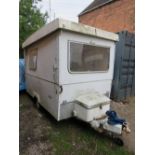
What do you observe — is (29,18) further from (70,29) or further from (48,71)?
(70,29)

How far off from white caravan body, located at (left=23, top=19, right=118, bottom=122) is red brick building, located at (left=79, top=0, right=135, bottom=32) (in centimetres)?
596

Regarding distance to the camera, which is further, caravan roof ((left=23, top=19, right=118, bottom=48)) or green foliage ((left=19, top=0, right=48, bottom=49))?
green foliage ((left=19, top=0, right=48, bottom=49))

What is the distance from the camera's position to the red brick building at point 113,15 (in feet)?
28.9

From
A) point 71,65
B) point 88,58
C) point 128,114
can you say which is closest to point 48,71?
point 71,65

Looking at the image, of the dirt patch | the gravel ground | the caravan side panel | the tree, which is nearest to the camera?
the gravel ground

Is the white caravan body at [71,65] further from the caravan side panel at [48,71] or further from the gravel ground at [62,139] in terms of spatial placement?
the gravel ground at [62,139]

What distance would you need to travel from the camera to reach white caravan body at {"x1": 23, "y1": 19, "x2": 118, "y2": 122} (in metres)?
2.59

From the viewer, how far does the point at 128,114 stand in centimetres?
373

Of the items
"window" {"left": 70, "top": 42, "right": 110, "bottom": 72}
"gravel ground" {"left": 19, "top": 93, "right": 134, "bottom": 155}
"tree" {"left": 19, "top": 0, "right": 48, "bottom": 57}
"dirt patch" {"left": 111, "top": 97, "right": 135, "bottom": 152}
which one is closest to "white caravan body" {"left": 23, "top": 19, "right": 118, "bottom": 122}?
"window" {"left": 70, "top": 42, "right": 110, "bottom": 72}

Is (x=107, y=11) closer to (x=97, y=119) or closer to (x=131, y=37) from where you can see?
(x=131, y=37)

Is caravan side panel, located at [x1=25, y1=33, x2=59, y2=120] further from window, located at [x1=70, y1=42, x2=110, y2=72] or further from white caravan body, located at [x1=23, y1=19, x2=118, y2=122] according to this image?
window, located at [x1=70, y1=42, x2=110, y2=72]

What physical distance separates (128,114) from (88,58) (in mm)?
1725

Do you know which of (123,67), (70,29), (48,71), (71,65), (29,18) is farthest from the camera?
(29,18)
